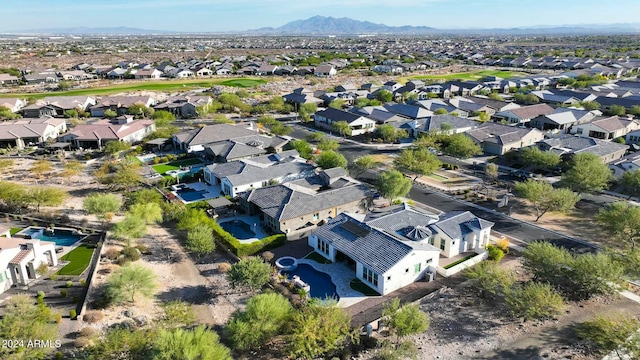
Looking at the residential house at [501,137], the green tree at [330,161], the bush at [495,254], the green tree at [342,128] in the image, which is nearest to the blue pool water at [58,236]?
the green tree at [330,161]

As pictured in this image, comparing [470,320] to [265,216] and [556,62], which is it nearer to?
[265,216]

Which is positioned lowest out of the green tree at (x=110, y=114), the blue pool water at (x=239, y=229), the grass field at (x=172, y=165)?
the blue pool water at (x=239, y=229)

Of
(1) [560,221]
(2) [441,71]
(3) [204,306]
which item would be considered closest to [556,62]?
(2) [441,71]

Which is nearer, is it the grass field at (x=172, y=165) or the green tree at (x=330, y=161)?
the green tree at (x=330, y=161)

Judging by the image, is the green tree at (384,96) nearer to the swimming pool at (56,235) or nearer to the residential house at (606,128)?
the residential house at (606,128)

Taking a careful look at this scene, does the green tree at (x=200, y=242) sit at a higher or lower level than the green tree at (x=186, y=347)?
lower

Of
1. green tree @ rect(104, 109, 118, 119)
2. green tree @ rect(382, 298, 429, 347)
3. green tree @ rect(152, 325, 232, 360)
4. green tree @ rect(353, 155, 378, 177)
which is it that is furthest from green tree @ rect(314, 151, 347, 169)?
green tree @ rect(104, 109, 118, 119)
